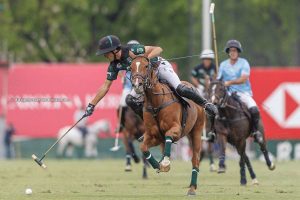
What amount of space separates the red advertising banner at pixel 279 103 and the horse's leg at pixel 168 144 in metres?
16.7

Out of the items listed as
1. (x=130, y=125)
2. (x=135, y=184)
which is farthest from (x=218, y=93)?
(x=130, y=125)

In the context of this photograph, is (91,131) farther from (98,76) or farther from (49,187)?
(49,187)

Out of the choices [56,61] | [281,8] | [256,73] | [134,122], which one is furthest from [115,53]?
[56,61]

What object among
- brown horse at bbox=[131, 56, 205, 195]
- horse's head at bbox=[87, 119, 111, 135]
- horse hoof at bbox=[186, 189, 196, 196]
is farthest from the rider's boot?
horse's head at bbox=[87, 119, 111, 135]

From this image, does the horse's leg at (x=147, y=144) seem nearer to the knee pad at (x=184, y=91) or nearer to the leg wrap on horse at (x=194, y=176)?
the leg wrap on horse at (x=194, y=176)

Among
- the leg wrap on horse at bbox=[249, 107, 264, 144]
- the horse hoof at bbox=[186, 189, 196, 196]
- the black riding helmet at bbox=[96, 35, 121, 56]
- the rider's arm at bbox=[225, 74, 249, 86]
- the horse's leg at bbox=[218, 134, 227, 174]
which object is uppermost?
the black riding helmet at bbox=[96, 35, 121, 56]

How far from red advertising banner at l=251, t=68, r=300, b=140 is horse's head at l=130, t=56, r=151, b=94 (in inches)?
678

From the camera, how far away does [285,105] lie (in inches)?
1255

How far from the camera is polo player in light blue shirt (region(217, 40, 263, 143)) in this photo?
19.2m

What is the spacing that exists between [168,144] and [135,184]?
3630 millimetres

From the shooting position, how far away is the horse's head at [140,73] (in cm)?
1452

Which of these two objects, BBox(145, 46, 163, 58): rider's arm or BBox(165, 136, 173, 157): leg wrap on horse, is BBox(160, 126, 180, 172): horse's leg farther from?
BBox(145, 46, 163, 58): rider's arm

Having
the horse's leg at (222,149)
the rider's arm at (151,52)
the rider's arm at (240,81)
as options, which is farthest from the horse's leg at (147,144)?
the horse's leg at (222,149)

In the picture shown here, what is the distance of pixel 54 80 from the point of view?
34.0m
